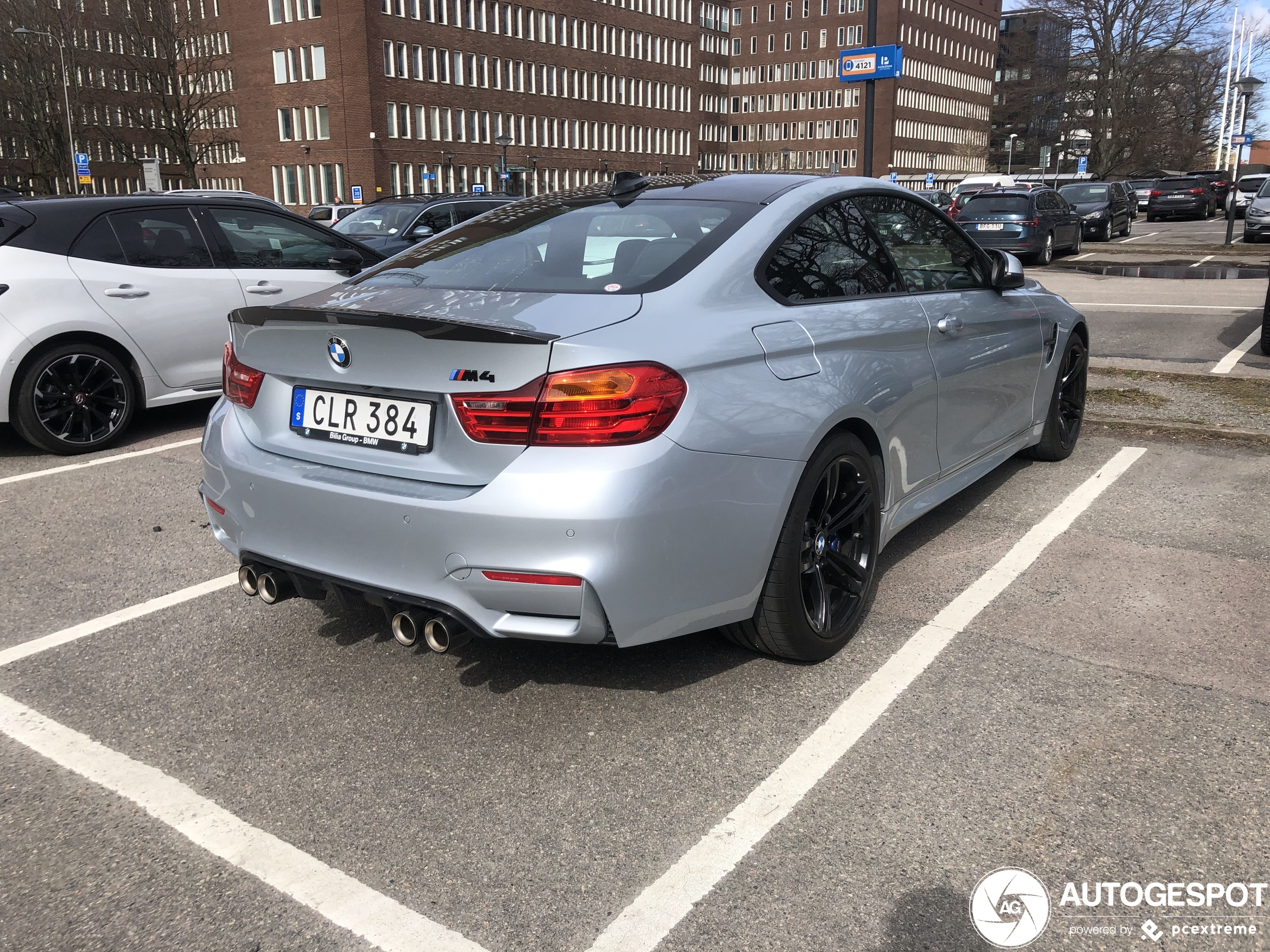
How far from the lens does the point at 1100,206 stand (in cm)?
2939

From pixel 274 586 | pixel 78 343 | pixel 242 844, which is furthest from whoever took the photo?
pixel 78 343

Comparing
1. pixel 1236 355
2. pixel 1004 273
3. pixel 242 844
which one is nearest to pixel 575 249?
pixel 242 844

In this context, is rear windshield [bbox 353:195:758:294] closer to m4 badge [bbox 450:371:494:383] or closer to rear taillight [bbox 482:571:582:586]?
m4 badge [bbox 450:371:494:383]

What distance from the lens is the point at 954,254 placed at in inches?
183

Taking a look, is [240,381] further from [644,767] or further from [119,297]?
[119,297]

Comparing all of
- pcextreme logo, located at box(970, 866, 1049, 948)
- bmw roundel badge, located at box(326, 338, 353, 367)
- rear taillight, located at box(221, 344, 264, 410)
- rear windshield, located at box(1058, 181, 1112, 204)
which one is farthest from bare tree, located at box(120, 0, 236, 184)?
pcextreme logo, located at box(970, 866, 1049, 948)

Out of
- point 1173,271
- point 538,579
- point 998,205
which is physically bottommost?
point 1173,271

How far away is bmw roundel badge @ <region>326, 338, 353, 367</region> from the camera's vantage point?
9.87 ft

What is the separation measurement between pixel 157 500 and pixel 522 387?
12.2 ft

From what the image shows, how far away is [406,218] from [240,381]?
44.8 ft

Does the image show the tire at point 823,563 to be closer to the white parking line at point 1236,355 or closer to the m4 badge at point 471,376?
the m4 badge at point 471,376

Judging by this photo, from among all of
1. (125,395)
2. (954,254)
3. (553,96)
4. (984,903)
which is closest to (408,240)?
(125,395)

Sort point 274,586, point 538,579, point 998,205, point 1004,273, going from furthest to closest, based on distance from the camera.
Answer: point 998,205, point 1004,273, point 274,586, point 538,579

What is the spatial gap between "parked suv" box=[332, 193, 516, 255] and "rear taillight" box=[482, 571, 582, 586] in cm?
1332
